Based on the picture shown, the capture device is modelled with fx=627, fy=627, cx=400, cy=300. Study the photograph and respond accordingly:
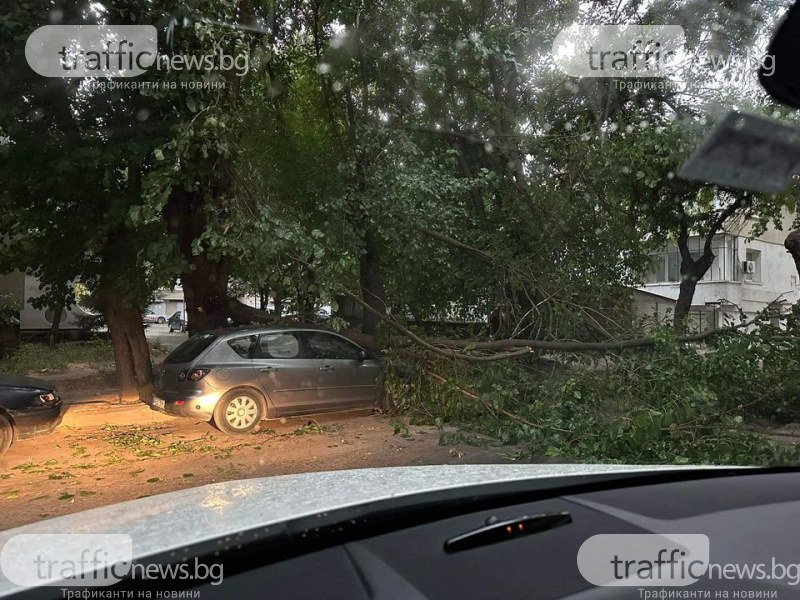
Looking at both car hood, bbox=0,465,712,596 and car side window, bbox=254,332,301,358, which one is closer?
car hood, bbox=0,465,712,596

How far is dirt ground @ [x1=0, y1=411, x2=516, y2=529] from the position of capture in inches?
235

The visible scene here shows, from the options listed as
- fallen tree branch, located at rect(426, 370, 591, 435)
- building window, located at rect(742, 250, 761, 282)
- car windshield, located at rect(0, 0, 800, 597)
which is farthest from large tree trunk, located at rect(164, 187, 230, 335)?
building window, located at rect(742, 250, 761, 282)

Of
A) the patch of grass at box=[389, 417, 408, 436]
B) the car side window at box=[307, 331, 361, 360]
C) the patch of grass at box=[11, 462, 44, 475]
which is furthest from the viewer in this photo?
the car side window at box=[307, 331, 361, 360]

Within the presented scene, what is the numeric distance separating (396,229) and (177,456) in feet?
15.3

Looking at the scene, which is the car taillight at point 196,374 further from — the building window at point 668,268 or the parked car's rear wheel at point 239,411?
the building window at point 668,268

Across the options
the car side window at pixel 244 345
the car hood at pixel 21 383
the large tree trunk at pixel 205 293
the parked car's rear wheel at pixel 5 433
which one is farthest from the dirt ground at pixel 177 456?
the large tree trunk at pixel 205 293

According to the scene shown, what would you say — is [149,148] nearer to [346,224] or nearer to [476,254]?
[346,224]

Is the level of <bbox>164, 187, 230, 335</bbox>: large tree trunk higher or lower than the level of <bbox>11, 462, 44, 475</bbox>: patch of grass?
higher

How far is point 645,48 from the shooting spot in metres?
9.84

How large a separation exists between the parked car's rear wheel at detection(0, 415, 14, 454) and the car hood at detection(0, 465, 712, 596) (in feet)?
19.7

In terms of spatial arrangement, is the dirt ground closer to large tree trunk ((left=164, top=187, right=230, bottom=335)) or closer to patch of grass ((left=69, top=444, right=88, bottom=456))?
patch of grass ((left=69, top=444, right=88, bottom=456))

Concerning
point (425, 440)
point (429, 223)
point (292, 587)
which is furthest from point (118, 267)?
point (292, 587)

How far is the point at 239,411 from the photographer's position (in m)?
8.85

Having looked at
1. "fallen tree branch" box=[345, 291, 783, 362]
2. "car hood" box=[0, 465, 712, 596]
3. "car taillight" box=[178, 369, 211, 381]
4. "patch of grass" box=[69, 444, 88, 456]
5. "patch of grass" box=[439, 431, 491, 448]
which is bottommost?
"patch of grass" box=[69, 444, 88, 456]
